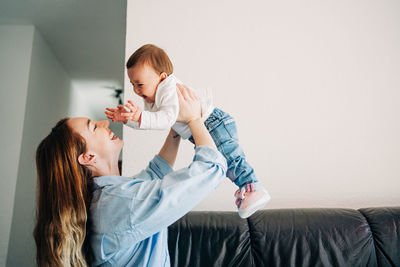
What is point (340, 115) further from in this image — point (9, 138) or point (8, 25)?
point (8, 25)

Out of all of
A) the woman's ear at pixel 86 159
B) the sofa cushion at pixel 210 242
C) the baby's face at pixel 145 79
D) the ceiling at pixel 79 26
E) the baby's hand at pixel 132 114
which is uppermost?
the ceiling at pixel 79 26

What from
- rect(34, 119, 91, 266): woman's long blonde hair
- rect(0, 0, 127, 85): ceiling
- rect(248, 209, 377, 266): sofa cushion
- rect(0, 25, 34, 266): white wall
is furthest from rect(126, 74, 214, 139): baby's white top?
rect(0, 25, 34, 266): white wall

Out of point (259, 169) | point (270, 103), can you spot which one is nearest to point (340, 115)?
point (270, 103)

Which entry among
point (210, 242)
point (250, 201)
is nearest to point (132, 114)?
point (250, 201)

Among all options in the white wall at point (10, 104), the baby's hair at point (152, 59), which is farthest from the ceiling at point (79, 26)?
the baby's hair at point (152, 59)

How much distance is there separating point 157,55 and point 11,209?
99.0 inches

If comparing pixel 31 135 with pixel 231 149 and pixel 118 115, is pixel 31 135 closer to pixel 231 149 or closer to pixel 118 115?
pixel 118 115

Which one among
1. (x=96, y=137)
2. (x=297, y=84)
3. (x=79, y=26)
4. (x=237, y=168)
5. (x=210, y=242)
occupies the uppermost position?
(x=79, y=26)

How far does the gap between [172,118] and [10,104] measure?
2.77m

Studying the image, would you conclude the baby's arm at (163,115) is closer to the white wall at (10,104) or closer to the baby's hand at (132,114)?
the baby's hand at (132,114)

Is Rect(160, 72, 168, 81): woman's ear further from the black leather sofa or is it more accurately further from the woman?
the black leather sofa

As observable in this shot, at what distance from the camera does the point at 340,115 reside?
2.10 meters

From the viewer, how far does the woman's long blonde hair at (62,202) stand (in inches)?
38.0

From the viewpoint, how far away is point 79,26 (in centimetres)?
333
